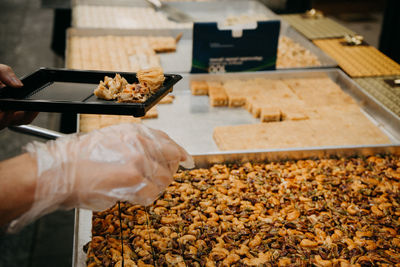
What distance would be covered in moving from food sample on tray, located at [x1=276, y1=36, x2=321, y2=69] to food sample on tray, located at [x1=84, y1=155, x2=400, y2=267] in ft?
5.27

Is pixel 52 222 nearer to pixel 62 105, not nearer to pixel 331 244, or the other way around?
pixel 62 105

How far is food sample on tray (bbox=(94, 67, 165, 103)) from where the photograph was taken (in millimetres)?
1544

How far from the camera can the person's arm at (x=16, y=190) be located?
44.6 inches

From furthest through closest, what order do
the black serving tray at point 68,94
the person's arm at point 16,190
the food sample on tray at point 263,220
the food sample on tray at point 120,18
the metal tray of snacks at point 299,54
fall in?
the food sample on tray at point 120,18 → the metal tray of snacks at point 299,54 → the food sample on tray at point 263,220 → the black serving tray at point 68,94 → the person's arm at point 16,190

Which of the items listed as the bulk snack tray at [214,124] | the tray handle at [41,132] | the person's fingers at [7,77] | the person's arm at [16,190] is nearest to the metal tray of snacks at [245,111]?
the bulk snack tray at [214,124]

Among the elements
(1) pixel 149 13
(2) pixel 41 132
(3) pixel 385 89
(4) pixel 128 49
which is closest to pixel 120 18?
(1) pixel 149 13

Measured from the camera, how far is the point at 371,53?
3715 mm

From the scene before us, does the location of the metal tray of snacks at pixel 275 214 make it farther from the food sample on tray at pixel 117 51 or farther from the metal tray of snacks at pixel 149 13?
the metal tray of snacks at pixel 149 13

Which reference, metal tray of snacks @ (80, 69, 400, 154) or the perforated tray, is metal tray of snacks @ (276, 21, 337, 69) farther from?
metal tray of snacks @ (80, 69, 400, 154)

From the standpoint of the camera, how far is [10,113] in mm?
1686

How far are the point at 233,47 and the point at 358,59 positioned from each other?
1228 mm

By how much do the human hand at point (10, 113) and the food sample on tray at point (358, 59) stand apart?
2.55 metres

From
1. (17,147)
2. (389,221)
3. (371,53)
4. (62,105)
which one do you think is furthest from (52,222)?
(371,53)

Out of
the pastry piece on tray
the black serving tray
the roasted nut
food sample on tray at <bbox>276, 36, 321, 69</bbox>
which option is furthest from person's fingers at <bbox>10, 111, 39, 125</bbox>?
food sample on tray at <bbox>276, 36, 321, 69</bbox>
